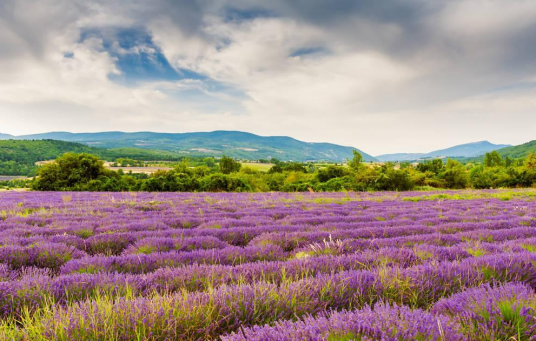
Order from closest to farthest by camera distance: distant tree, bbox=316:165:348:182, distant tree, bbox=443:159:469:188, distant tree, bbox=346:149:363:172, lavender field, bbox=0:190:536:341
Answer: lavender field, bbox=0:190:536:341, distant tree, bbox=346:149:363:172, distant tree, bbox=443:159:469:188, distant tree, bbox=316:165:348:182

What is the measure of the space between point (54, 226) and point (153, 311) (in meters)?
6.14

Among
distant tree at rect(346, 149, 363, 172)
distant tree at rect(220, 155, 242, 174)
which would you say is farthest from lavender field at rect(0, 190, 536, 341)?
distant tree at rect(220, 155, 242, 174)

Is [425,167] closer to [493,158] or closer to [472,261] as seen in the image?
[493,158]

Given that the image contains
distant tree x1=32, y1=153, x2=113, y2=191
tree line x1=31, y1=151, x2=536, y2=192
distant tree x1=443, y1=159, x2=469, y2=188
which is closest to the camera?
distant tree x1=32, y1=153, x2=113, y2=191

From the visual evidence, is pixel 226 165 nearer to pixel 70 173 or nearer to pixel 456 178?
pixel 70 173

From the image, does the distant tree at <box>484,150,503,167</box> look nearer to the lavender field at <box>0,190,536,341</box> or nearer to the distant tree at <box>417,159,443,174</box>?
the distant tree at <box>417,159,443,174</box>

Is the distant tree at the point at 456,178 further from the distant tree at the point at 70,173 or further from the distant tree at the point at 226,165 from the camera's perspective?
the distant tree at the point at 70,173

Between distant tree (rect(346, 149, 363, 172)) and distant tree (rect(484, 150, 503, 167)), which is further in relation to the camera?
distant tree (rect(484, 150, 503, 167))

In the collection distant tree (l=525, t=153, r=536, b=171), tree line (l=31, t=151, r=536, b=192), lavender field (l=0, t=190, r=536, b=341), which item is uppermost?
distant tree (l=525, t=153, r=536, b=171)

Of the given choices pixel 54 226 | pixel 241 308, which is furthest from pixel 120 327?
pixel 54 226

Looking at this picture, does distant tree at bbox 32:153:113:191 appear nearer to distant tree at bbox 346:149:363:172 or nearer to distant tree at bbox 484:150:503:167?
distant tree at bbox 346:149:363:172

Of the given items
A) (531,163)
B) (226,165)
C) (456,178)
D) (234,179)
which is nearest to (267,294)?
(234,179)

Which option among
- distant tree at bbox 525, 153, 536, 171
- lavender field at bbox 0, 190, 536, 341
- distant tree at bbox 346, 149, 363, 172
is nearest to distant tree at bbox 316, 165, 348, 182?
distant tree at bbox 346, 149, 363, 172

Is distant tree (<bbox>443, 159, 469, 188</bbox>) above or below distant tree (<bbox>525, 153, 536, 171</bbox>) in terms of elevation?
below
